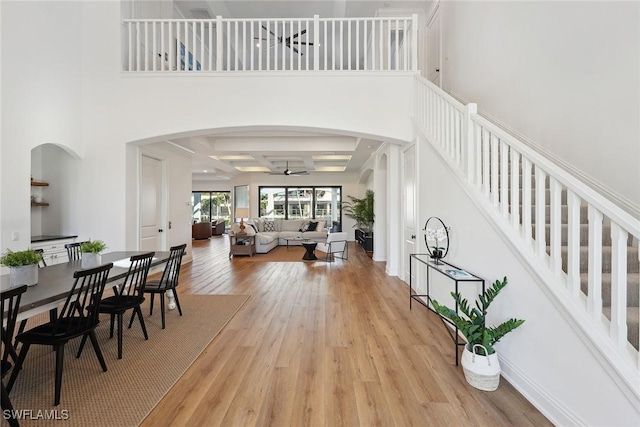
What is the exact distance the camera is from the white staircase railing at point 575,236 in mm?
1440

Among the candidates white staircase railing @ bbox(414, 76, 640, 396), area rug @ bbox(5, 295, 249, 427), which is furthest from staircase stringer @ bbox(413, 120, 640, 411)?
area rug @ bbox(5, 295, 249, 427)

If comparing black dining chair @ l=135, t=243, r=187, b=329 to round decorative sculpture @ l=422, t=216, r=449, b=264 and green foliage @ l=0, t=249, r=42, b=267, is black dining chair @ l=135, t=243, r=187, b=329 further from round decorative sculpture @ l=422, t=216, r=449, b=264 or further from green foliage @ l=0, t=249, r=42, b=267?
round decorative sculpture @ l=422, t=216, r=449, b=264

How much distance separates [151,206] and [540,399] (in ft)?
20.8

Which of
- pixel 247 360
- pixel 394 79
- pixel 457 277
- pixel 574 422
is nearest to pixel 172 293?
pixel 247 360

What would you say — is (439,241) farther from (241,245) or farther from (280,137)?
(241,245)

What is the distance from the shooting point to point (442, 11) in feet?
18.3

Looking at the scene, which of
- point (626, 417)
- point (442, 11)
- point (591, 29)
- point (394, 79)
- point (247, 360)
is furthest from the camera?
point (442, 11)

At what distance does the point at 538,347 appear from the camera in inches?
75.5

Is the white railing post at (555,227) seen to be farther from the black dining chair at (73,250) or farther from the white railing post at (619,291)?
the black dining chair at (73,250)

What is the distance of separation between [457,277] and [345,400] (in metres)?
1.42

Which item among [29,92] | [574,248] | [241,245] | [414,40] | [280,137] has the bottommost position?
[241,245]

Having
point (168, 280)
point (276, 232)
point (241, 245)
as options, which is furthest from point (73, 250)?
point (276, 232)

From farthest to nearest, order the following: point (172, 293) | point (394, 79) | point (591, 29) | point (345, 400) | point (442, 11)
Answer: point (442, 11) → point (394, 79) → point (172, 293) → point (591, 29) → point (345, 400)

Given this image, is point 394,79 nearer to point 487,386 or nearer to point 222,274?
point 487,386
